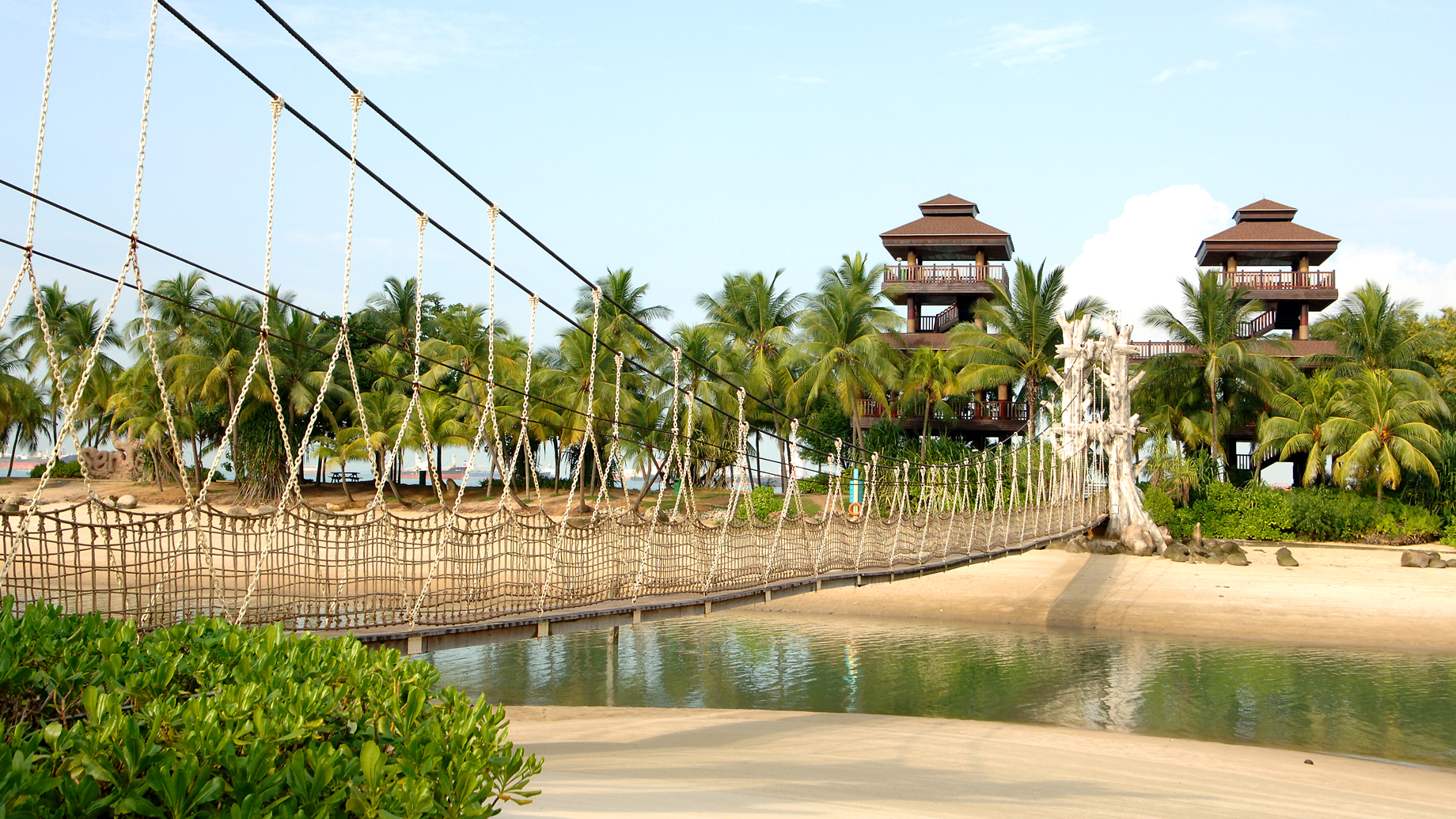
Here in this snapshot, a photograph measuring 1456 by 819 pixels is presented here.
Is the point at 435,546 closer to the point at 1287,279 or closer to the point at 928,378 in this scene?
the point at 928,378

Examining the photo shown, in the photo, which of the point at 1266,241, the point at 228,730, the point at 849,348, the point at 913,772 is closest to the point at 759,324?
the point at 849,348

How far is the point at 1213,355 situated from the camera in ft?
59.3

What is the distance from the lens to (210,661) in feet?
8.61

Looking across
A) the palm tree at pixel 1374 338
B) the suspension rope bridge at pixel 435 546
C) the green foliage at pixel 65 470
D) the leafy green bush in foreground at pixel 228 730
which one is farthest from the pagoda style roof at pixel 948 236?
the leafy green bush in foreground at pixel 228 730

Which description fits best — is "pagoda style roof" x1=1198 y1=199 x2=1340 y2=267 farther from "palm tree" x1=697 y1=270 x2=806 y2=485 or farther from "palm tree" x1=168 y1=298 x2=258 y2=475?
"palm tree" x1=168 y1=298 x2=258 y2=475

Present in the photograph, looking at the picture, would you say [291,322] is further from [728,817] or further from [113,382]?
[728,817]

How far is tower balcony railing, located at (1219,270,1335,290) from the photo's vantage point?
21.7 metres

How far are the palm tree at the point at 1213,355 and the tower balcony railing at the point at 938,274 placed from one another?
178 inches

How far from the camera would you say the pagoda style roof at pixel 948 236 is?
75.3 feet

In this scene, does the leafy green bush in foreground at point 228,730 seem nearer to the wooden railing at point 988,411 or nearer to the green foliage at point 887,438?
the green foliage at point 887,438

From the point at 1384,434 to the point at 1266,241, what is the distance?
731cm

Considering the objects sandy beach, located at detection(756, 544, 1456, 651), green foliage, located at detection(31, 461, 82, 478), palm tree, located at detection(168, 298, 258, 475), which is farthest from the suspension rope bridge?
green foliage, located at detection(31, 461, 82, 478)

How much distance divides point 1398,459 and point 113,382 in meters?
24.5

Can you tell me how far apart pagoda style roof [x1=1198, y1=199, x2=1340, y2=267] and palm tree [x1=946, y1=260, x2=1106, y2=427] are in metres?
5.59
